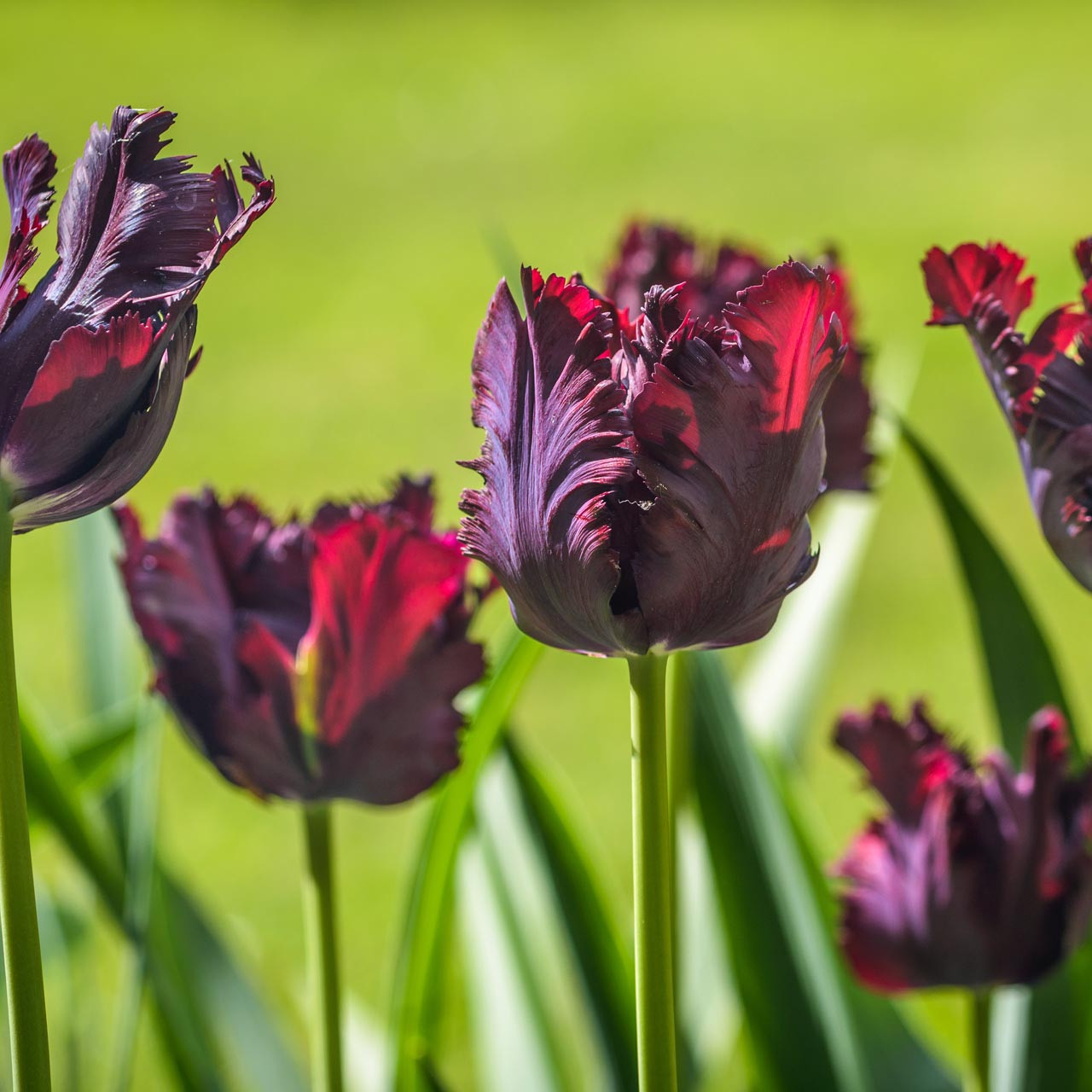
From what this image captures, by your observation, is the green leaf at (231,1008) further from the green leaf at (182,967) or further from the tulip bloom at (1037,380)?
the tulip bloom at (1037,380)

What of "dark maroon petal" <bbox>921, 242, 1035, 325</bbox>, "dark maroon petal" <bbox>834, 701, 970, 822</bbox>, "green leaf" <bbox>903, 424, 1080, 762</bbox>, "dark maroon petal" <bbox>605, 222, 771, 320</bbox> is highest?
"dark maroon petal" <bbox>605, 222, 771, 320</bbox>

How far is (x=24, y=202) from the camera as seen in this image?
32cm

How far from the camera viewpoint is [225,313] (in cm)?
286

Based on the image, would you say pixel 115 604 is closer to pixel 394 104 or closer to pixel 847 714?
pixel 847 714

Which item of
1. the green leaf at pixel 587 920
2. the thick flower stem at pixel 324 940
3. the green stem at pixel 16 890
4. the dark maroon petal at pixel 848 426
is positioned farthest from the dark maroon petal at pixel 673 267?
the green stem at pixel 16 890

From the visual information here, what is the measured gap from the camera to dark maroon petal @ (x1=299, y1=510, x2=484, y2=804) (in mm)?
426

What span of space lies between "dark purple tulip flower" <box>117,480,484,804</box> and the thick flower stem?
0.5 inches

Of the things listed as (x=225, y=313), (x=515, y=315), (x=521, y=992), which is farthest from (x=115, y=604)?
(x=225, y=313)

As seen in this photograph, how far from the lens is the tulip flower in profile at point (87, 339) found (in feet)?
0.99

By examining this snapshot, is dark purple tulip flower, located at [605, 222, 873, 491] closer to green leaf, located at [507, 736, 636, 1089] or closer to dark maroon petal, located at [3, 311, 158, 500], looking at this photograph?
green leaf, located at [507, 736, 636, 1089]

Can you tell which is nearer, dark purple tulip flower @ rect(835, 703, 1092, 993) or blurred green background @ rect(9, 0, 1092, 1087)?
dark purple tulip flower @ rect(835, 703, 1092, 993)

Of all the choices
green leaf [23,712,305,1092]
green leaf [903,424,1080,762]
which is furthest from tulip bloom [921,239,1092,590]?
green leaf [23,712,305,1092]

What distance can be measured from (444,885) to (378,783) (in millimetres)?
131

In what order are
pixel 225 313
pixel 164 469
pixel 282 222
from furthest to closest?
1. pixel 282 222
2. pixel 225 313
3. pixel 164 469
